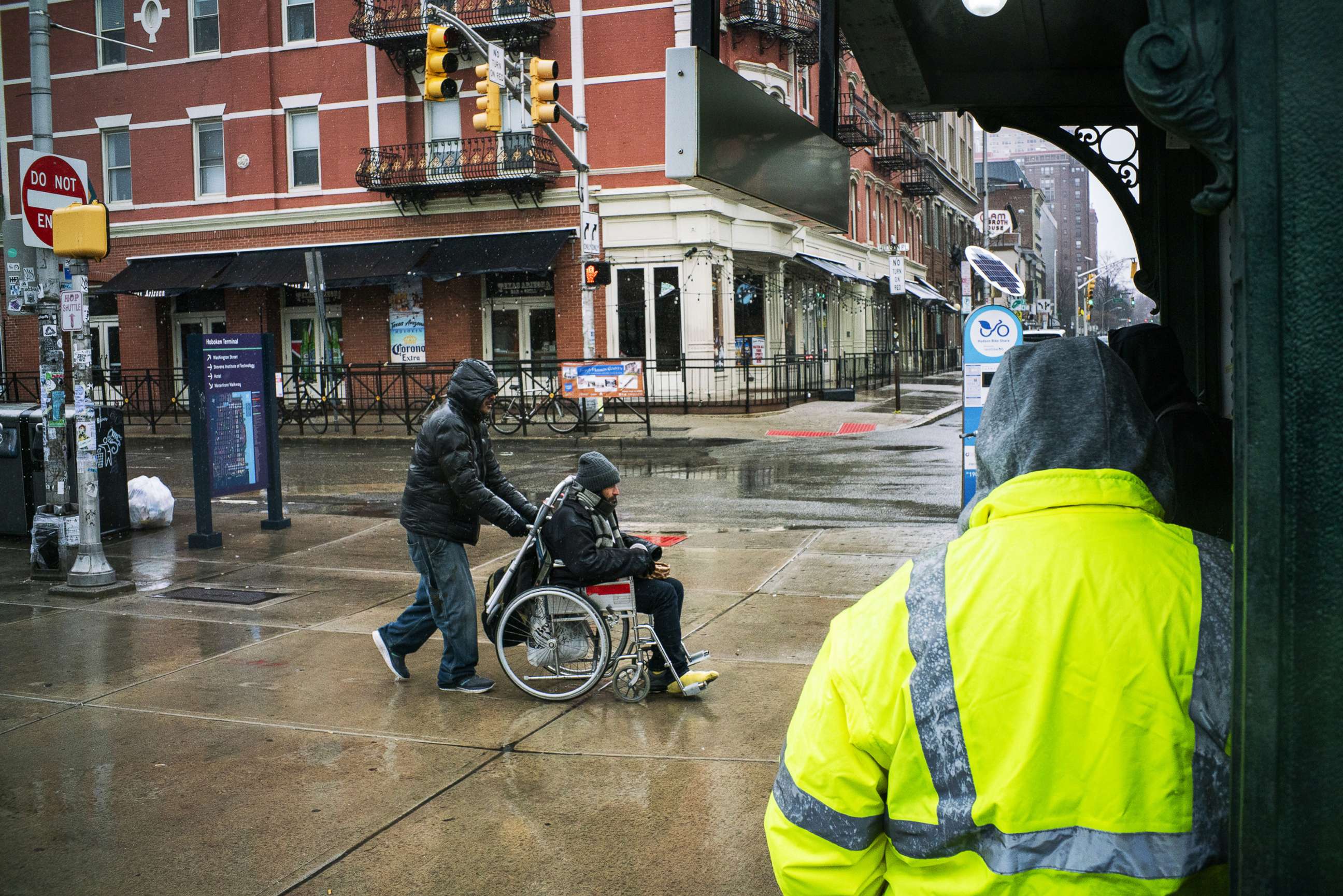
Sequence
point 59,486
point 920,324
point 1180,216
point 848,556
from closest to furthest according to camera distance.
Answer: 1. point 1180,216
2. point 59,486
3. point 848,556
4. point 920,324

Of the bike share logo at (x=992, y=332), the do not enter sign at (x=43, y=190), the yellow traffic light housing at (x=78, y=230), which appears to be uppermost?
the do not enter sign at (x=43, y=190)

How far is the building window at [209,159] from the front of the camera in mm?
31750

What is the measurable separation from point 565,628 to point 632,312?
22940mm

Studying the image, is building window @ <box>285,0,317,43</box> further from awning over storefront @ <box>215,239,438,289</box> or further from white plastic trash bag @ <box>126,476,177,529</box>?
white plastic trash bag @ <box>126,476,177,529</box>

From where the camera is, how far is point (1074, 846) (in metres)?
1.71

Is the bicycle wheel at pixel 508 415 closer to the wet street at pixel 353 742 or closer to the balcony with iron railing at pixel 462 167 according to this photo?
the balcony with iron railing at pixel 462 167

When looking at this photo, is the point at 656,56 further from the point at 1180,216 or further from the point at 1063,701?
the point at 1063,701

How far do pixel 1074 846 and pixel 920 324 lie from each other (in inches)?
2061

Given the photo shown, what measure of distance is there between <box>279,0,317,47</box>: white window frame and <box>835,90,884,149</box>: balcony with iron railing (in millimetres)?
14162

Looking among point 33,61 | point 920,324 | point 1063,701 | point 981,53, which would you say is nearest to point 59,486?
point 33,61

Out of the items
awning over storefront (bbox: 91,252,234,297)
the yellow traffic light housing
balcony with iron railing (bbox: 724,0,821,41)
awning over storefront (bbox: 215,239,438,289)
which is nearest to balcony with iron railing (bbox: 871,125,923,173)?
balcony with iron railing (bbox: 724,0,821,41)

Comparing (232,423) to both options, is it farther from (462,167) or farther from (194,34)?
(194,34)

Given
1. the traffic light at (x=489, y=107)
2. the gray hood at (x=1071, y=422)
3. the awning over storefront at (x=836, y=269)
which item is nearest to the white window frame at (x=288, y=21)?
the traffic light at (x=489, y=107)

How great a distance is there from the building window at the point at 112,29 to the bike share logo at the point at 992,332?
29.0 meters
